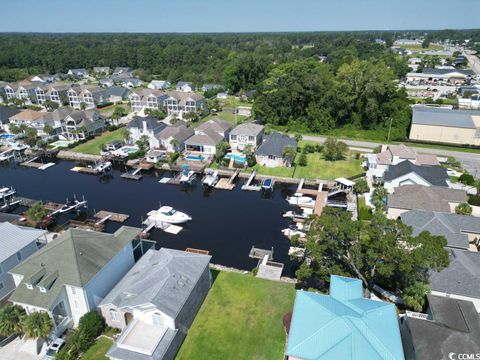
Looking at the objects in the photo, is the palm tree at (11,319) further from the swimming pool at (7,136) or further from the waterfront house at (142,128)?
the swimming pool at (7,136)

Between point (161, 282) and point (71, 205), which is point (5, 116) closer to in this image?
point (71, 205)

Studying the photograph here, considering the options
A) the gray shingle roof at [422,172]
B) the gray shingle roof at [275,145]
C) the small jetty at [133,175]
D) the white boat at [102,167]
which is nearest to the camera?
the gray shingle roof at [422,172]

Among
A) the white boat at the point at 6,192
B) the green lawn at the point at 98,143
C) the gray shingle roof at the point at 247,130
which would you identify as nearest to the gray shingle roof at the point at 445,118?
the gray shingle roof at the point at 247,130

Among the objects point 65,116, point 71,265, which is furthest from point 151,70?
point 71,265

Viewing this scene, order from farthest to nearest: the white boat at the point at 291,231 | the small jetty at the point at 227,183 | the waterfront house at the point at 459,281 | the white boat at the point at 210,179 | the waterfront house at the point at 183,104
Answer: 1. the waterfront house at the point at 183,104
2. the white boat at the point at 210,179
3. the small jetty at the point at 227,183
4. the white boat at the point at 291,231
5. the waterfront house at the point at 459,281

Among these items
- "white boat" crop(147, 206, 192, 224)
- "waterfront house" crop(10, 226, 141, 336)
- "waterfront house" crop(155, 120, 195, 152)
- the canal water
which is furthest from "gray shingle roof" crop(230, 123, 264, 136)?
"waterfront house" crop(10, 226, 141, 336)

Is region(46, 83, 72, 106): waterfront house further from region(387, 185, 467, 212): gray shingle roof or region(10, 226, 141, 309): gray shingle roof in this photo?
region(387, 185, 467, 212): gray shingle roof

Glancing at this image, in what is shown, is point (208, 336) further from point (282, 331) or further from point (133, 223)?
point (133, 223)

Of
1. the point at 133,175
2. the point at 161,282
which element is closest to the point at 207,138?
the point at 133,175
